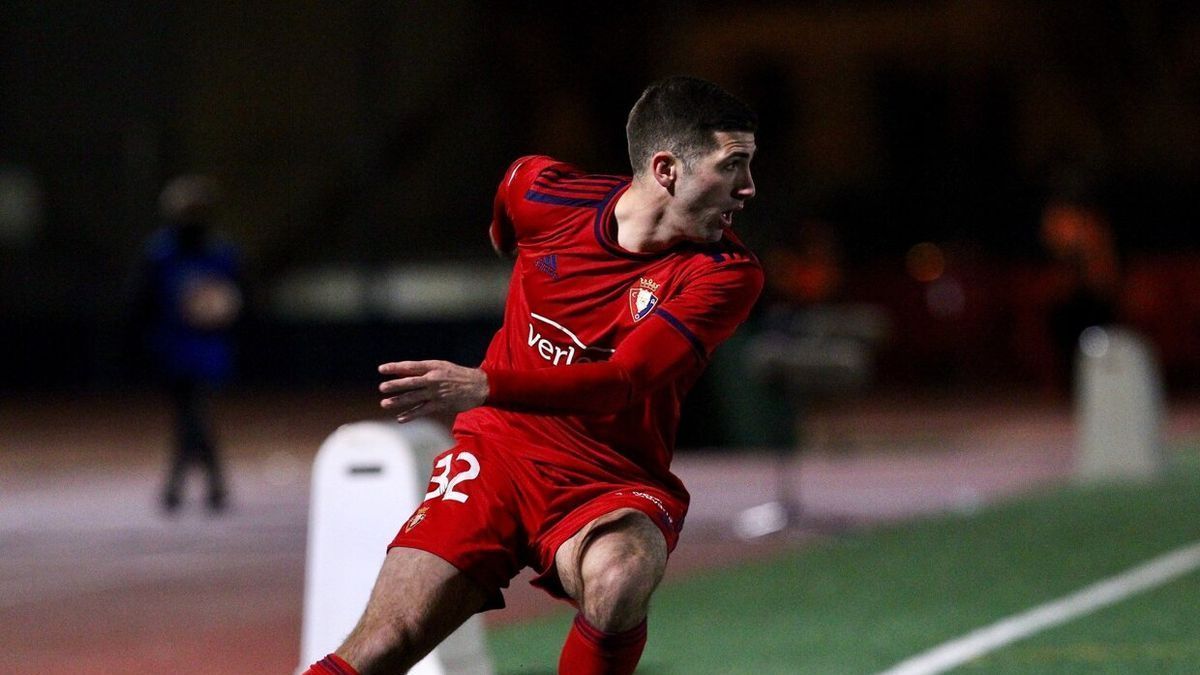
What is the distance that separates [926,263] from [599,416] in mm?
29138

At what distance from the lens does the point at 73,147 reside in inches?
1062

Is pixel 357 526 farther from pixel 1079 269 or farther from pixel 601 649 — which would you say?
pixel 1079 269

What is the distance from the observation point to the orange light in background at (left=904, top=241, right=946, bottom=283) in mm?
32500

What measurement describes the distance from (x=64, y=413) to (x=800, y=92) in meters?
22.7

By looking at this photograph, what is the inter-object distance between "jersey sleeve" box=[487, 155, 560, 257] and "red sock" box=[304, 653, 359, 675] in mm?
1279

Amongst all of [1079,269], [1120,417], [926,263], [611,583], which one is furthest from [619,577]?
[926,263]

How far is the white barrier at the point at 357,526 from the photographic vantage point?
699cm

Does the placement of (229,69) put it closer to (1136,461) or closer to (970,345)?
(970,345)

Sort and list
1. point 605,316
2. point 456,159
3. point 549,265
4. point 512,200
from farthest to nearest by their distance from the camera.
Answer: point 456,159 < point 512,200 < point 549,265 < point 605,316

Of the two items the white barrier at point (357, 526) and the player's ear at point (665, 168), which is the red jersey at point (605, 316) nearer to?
the player's ear at point (665, 168)

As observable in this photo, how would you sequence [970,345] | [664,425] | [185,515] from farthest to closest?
[970,345] → [185,515] → [664,425]

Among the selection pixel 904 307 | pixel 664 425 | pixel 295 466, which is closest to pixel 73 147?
pixel 295 466

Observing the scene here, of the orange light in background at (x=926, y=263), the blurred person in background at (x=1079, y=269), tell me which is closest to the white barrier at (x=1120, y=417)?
the blurred person in background at (x=1079, y=269)

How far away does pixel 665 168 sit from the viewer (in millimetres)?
5211
